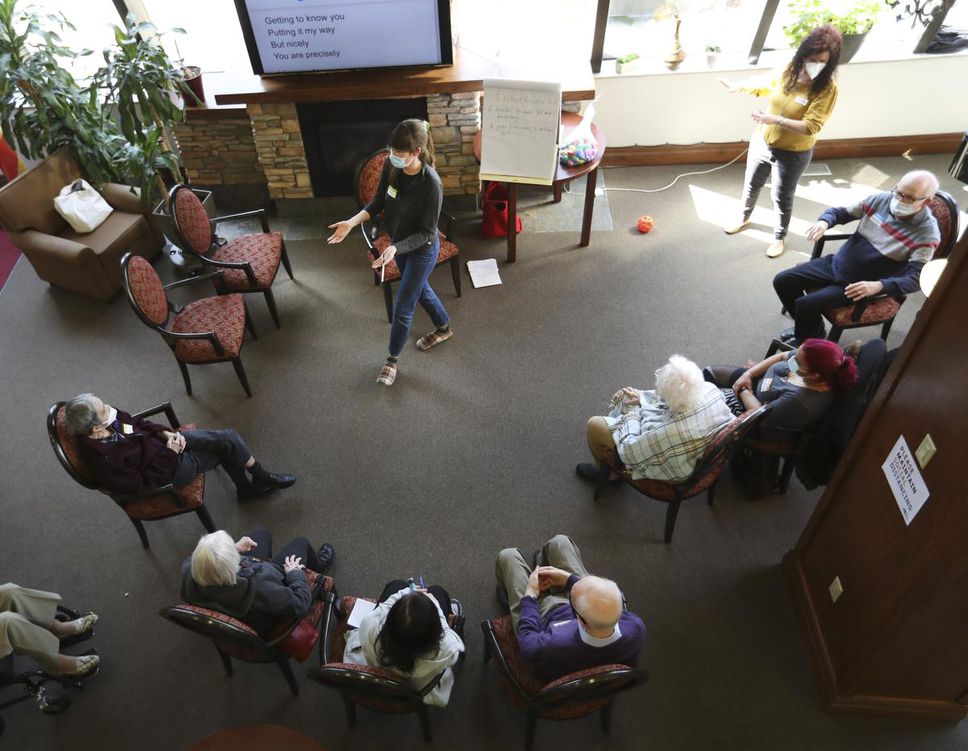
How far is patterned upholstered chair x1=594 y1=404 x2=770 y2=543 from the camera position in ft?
9.04

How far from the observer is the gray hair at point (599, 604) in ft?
7.05

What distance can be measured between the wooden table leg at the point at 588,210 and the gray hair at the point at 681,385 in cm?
216

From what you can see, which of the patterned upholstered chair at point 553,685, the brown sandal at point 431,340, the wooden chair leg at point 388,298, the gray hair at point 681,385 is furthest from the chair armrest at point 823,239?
the patterned upholstered chair at point 553,685

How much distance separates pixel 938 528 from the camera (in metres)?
2.11

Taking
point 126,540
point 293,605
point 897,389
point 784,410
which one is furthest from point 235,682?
point 897,389

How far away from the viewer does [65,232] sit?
184 inches

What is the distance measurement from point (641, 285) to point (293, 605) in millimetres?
3197

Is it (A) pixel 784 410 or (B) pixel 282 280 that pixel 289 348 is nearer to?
(B) pixel 282 280

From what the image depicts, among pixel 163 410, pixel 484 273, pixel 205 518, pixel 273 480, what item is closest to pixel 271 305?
pixel 163 410

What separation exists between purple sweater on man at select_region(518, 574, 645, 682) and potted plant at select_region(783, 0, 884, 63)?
4.65 m

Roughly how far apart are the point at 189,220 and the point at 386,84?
1619mm

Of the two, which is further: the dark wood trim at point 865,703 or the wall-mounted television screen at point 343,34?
the wall-mounted television screen at point 343,34

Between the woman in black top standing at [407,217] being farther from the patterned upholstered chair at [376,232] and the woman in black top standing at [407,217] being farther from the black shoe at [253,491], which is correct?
the black shoe at [253,491]

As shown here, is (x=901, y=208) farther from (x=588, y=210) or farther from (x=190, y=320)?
(x=190, y=320)
